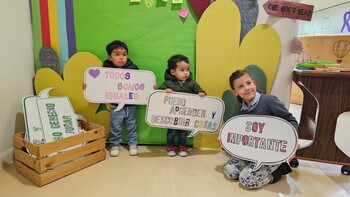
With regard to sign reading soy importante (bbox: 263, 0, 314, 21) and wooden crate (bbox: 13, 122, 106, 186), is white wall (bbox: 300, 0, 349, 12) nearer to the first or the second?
sign reading soy importante (bbox: 263, 0, 314, 21)

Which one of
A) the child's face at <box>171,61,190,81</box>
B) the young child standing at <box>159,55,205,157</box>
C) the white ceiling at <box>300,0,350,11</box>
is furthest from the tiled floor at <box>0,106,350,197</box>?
the white ceiling at <box>300,0,350,11</box>

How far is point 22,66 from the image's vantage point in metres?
1.83

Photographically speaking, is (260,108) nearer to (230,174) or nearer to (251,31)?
(230,174)

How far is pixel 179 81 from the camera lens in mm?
1786

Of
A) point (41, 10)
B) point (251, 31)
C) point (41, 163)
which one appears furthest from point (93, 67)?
point (251, 31)

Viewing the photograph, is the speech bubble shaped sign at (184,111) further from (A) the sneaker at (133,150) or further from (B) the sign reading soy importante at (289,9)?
(B) the sign reading soy importante at (289,9)

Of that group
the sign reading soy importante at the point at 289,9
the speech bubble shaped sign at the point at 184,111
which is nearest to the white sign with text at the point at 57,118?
the speech bubble shaped sign at the point at 184,111

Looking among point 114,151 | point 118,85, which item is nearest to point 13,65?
point 118,85

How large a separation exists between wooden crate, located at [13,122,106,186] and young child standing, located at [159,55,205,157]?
51 cm

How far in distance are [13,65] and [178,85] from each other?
1.13 m

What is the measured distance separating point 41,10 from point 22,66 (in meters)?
0.43

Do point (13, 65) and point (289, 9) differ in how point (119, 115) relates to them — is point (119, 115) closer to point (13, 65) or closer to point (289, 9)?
point (13, 65)

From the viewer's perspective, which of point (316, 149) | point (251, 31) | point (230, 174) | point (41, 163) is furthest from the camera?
point (251, 31)

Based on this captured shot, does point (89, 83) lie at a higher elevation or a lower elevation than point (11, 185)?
higher
